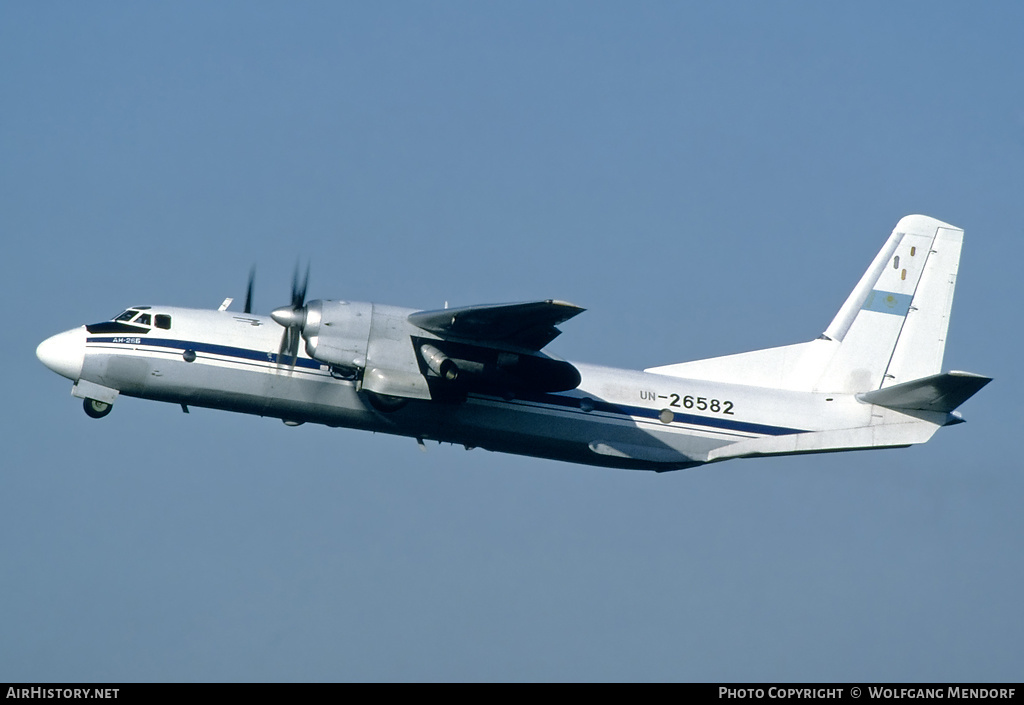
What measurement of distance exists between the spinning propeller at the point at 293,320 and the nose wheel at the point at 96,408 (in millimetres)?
3194

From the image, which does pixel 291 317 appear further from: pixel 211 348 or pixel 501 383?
pixel 501 383

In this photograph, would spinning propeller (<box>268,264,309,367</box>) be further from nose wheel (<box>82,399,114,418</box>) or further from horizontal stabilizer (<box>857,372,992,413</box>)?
horizontal stabilizer (<box>857,372,992,413</box>)

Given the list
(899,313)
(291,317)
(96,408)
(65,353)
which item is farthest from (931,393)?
(65,353)

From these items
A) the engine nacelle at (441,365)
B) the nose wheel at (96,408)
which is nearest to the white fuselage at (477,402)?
the nose wheel at (96,408)

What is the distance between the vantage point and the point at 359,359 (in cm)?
2000

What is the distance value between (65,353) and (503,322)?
7.78 metres

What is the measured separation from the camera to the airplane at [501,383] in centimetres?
2014

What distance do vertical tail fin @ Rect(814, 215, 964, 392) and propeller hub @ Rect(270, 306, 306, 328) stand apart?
10.3 metres

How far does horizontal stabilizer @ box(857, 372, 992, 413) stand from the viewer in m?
20.6

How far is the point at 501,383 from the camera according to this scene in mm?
20750

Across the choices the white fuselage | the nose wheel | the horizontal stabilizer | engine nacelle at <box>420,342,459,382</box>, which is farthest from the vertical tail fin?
the nose wheel
